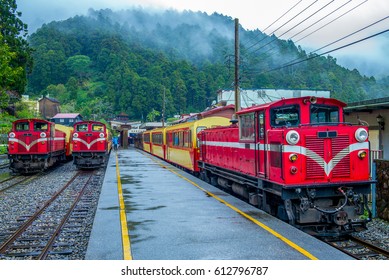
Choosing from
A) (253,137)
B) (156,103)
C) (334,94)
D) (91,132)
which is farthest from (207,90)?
(253,137)

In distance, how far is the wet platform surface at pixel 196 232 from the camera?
7273 mm

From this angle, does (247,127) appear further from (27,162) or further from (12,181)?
(27,162)

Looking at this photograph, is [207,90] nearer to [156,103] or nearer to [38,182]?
[156,103]

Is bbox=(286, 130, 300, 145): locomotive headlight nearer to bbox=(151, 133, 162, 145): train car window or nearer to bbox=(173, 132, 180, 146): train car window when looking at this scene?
bbox=(173, 132, 180, 146): train car window

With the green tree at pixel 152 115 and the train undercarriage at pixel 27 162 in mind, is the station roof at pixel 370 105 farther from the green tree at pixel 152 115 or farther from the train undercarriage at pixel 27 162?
the green tree at pixel 152 115

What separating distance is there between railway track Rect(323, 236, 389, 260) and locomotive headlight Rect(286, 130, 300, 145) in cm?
245

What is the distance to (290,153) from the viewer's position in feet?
31.7

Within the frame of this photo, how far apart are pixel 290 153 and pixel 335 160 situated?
1.16 metres

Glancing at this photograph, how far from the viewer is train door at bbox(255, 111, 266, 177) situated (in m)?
11.1

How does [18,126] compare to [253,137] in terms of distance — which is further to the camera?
[18,126]

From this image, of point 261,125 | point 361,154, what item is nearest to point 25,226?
point 261,125

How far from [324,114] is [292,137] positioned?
67.9 inches

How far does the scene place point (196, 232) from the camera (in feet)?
29.2

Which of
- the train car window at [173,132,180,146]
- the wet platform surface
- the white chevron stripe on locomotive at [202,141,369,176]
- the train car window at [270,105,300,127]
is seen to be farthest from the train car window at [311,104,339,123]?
the train car window at [173,132,180,146]
